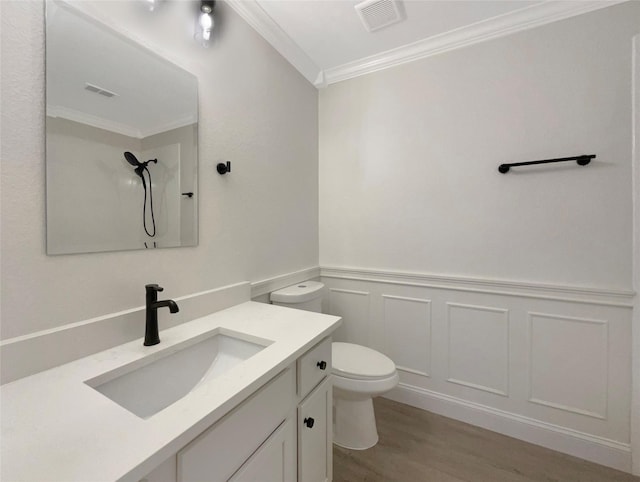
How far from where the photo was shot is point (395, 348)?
2064mm

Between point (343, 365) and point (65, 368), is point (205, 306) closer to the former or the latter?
point (65, 368)

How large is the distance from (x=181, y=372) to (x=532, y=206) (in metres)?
2.03

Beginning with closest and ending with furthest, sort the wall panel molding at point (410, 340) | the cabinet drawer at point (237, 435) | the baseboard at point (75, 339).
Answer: the cabinet drawer at point (237, 435) < the baseboard at point (75, 339) < the wall panel molding at point (410, 340)

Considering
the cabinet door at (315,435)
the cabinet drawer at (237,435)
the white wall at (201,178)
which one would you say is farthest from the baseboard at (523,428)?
the cabinet drawer at (237,435)

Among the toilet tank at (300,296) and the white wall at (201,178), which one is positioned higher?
the white wall at (201,178)

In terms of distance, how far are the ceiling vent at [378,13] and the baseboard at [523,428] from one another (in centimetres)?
245

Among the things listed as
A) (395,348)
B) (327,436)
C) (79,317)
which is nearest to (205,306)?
(79,317)

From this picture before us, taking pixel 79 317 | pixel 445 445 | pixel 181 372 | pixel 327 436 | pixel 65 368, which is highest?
pixel 79 317

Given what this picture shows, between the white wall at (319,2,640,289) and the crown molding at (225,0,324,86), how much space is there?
0.76ft

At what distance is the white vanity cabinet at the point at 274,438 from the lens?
63 cm

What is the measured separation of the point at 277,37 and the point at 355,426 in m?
2.46

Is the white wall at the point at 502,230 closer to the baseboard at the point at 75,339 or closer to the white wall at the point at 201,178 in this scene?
the white wall at the point at 201,178

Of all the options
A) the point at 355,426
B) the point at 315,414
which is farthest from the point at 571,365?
the point at 315,414

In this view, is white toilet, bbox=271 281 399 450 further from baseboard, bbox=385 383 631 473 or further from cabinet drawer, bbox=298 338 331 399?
baseboard, bbox=385 383 631 473
